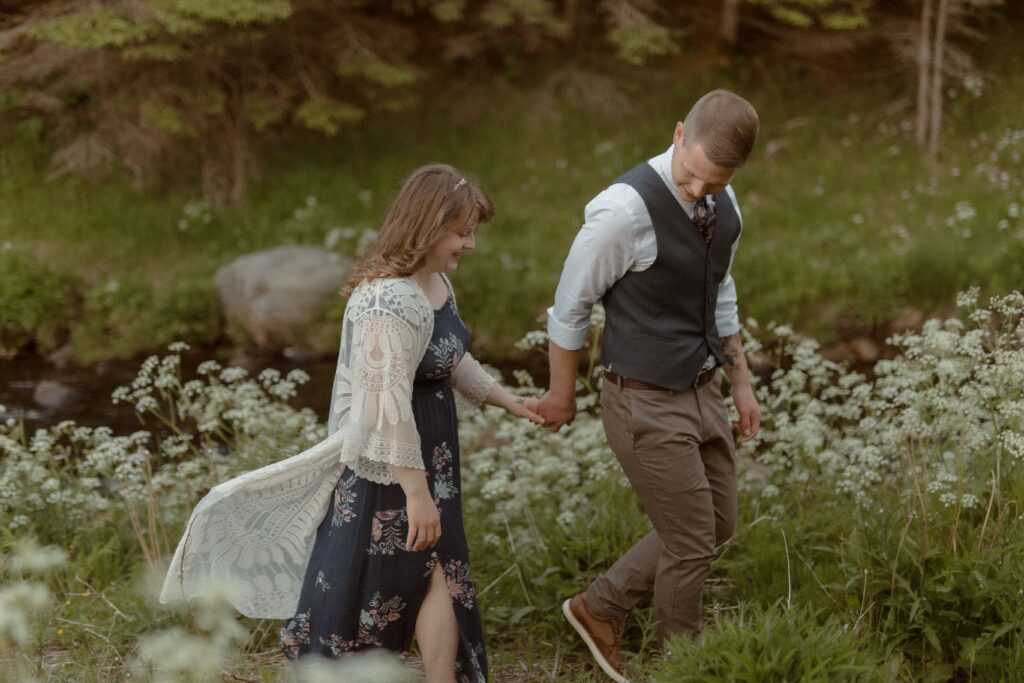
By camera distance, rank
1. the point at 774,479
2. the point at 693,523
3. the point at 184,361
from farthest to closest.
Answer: the point at 184,361 → the point at 774,479 → the point at 693,523

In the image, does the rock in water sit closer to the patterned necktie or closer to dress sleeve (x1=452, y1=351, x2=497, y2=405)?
dress sleeve (x1=452, y1=351, x2=497, y2=405)

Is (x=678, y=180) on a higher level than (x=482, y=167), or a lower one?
higher

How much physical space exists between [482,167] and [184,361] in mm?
4084

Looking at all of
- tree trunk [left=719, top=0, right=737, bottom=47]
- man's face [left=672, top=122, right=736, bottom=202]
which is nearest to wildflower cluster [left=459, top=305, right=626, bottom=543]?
man's face [left=672, top=122, right=736, bottom=202]

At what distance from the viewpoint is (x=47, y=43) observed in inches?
449

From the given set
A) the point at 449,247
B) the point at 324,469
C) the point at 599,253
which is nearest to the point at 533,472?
the point at 324,469

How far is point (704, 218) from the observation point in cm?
331

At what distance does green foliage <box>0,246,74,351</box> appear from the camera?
10.2 meters

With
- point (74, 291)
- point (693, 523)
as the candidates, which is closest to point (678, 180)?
point (693, 523)

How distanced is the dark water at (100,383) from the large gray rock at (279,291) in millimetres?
332

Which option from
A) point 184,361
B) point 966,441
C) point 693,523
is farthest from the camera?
point 184,361

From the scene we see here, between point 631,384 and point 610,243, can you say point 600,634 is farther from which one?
point 610,243

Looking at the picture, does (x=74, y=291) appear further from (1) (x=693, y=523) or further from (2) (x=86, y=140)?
Result: (1) (x=693, y=523)

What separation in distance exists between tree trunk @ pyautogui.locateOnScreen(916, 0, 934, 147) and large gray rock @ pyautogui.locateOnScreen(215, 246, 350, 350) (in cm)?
616
